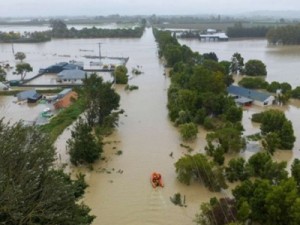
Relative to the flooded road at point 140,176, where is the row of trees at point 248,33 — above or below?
above

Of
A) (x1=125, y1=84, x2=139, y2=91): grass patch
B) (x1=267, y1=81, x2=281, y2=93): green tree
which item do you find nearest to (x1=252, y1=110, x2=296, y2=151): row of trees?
(x1=267, y1=81, x2=281, y2=93): green tree

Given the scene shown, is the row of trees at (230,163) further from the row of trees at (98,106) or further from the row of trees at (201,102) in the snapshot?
the row of trees at (98,106)

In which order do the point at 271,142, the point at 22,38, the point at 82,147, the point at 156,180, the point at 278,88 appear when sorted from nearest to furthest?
the point at 156,180 < the point at 82,147 < the point at 271,142 < the point at 278,88 < the point at 22,38

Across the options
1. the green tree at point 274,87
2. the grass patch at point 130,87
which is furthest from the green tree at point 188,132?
the grass patch at point 130,87

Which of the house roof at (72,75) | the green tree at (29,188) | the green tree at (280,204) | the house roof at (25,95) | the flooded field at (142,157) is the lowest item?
the flooded field at (142,157)

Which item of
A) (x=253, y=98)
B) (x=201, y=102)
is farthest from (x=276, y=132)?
(x=253, y=98)

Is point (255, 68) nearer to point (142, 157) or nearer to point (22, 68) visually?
point (22, 68)

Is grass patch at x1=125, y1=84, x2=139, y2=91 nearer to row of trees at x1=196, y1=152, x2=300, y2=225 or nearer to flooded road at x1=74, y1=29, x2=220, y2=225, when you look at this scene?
flooded road at x1=74, y1=29, x2=220, y2=225
